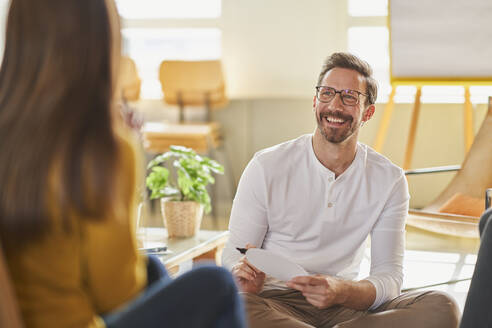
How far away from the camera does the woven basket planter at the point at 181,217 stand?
264 cm

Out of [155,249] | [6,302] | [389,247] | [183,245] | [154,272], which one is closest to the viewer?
[6,302]

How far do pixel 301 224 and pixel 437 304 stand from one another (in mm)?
431

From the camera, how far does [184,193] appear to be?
107 inches

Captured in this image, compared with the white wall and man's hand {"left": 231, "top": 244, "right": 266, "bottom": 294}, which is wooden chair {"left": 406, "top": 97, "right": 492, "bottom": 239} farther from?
man's hand {"left": 231, "top": 244, "right": 266, "bottom": 294}

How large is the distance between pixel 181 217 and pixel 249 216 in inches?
27.8

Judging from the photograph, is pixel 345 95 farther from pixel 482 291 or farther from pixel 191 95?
pixel 191 95

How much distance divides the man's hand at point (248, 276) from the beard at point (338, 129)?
44 centimetres

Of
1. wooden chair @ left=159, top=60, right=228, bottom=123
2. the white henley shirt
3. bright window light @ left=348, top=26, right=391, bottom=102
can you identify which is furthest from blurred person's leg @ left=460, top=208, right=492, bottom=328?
bright window light @ left=348, top=26, right=391, bottom=102

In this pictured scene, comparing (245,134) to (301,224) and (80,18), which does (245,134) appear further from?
(80,18)

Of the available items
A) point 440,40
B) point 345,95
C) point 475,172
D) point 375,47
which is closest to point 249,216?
point 345,95

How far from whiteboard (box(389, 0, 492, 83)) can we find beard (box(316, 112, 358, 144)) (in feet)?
6.70

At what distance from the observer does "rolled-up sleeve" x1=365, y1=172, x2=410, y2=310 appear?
1902mm

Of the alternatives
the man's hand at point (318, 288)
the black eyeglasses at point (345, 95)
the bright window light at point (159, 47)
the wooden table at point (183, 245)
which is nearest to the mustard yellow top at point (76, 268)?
the man's hand at point (318, 288)

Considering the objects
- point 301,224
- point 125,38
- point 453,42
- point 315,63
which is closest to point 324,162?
point 301,224
